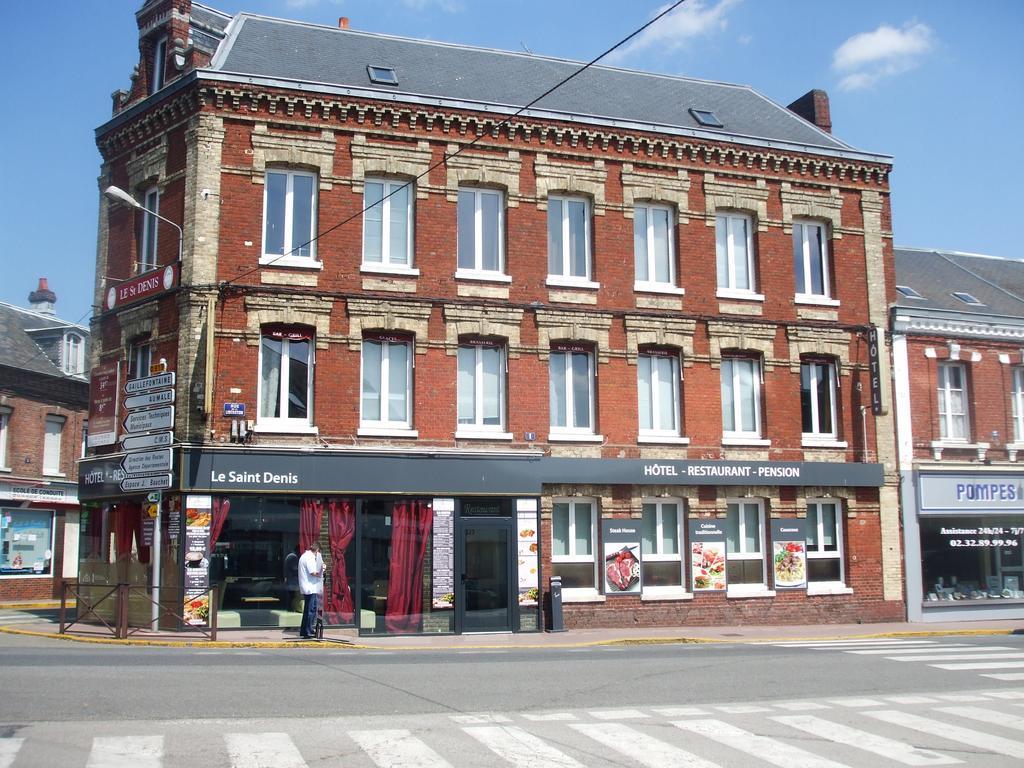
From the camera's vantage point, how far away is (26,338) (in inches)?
1335

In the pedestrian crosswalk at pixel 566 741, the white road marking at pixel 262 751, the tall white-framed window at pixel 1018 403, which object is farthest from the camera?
the tall white-framed window at pixel 1018 403

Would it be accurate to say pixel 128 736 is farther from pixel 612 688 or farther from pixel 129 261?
→ pixel 129 261

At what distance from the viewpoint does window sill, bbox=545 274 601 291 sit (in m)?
22.0

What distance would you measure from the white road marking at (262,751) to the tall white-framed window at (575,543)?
12828 mm

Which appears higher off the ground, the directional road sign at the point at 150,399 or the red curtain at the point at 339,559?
the directional road sign at the point at 150,399

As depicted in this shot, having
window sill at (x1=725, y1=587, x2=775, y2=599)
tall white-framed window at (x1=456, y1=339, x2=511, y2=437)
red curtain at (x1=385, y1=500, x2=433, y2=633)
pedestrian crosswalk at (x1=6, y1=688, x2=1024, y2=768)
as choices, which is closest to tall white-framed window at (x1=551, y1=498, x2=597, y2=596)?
tall white-framed window at (x1=456, y1=339, x2=511, y2=437)

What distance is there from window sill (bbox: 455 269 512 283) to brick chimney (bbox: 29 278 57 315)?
81.6ft

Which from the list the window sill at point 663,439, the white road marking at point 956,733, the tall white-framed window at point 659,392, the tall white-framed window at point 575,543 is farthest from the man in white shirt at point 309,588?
the white road marking at point 956,733

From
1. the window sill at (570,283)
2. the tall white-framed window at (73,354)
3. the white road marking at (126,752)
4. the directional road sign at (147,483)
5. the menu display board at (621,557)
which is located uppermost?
the tall white-framed window at (73,354)

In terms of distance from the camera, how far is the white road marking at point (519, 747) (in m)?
8.21

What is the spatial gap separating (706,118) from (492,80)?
17.0ft

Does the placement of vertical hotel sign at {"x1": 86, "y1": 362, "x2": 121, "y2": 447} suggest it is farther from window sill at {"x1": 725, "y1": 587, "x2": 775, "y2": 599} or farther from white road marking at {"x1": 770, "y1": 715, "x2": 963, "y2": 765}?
white road marking at {"x1": 770, "y1": 715, "x2": 963, "y2": 765}

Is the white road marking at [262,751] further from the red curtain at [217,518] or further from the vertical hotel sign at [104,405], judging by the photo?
the vertical hotel sign at [104,405]

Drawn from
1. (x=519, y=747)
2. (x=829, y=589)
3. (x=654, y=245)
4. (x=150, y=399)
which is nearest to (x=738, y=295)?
(x=654, y=245)
